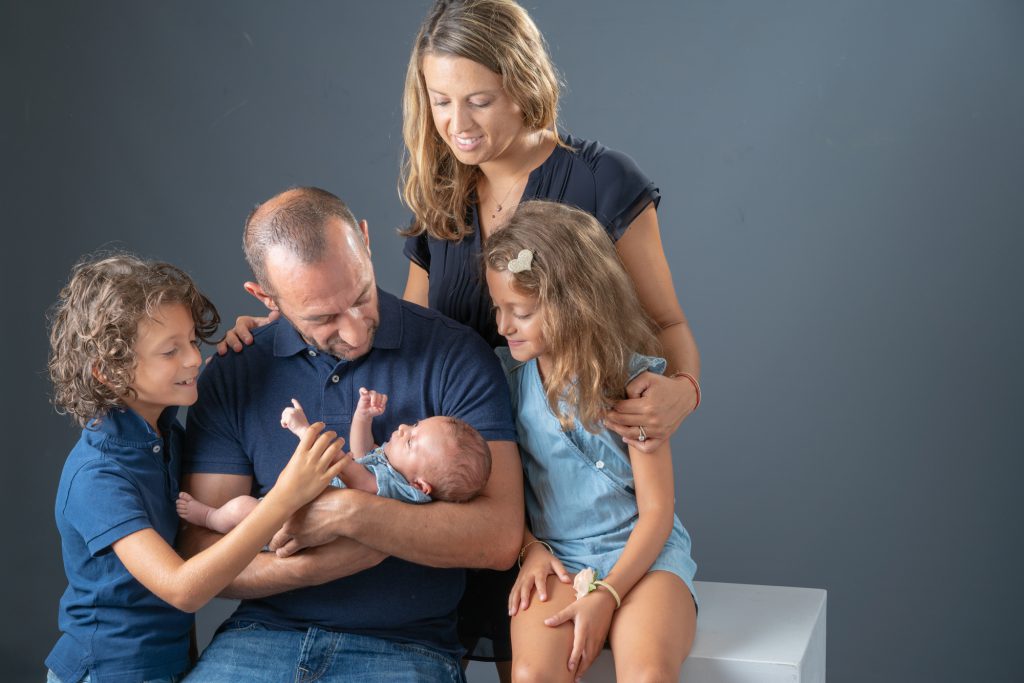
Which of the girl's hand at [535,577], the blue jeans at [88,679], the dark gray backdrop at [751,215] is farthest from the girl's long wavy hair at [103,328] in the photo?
the dark gray backdrop at [751,215]

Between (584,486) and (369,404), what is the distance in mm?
493

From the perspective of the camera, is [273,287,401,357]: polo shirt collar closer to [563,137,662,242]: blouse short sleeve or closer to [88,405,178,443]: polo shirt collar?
[88,405,178,443]: polo shirt collar

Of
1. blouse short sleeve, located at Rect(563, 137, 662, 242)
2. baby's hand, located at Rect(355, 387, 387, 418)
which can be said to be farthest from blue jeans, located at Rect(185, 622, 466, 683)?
blouse short sleeve, located at Rect(563, 137, 662, 242)

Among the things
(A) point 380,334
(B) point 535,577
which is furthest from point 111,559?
(B) point 535,577

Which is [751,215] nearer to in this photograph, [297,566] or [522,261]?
[522,261]

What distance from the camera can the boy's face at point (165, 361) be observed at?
7.49 feet

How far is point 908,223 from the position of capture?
3639mm

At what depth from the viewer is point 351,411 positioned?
2449 mm

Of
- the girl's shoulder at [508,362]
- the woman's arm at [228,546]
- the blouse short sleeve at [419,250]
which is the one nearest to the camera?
the woman's arm at [228,546]

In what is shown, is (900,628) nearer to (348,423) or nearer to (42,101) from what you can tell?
(348,423)

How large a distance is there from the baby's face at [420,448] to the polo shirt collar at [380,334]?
189 mm

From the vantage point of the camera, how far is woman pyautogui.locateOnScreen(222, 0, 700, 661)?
8.28 feet

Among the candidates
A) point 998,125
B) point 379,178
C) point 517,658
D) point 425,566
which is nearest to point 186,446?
point 425,566

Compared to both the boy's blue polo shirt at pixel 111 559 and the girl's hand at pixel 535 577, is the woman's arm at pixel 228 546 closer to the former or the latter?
the boy's blue polo shirt at pixel 111 559
